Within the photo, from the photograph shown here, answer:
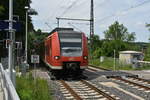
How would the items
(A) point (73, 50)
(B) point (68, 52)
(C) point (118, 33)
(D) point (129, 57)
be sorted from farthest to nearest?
(C) point (118, 33) < (D) point (129, 57) < (A) point (73, 50) < (B) point (68, 52)

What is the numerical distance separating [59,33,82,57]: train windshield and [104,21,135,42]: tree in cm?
8606

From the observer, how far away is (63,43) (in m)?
19.0

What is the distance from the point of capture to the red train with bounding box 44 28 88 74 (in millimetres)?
18594

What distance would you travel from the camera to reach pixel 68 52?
1880 centimetres

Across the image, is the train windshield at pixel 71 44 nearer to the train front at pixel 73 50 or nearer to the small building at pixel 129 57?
the train front at pixel 73 50

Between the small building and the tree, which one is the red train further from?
the tree

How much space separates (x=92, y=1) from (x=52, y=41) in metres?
27.0

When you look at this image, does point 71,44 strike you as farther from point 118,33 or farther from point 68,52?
point 118,33

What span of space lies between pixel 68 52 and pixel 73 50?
1.17ft

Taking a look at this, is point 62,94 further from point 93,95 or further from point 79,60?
point 79,60

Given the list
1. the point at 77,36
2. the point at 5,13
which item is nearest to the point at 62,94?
the point at 77,36

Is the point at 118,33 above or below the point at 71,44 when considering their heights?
above

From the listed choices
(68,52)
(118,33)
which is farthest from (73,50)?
(118,33)

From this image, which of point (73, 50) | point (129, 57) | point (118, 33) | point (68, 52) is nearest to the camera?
point (68, 52)
